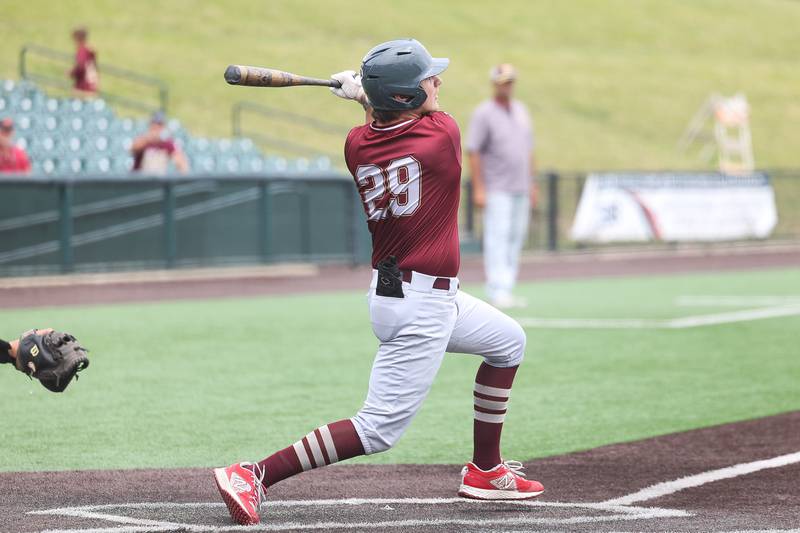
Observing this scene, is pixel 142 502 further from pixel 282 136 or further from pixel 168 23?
pixel 168 23

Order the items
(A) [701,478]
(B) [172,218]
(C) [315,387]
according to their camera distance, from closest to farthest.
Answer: (A) [701,478] < (C) [315,387] < (B) [172,218]

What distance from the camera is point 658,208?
75.2 feet

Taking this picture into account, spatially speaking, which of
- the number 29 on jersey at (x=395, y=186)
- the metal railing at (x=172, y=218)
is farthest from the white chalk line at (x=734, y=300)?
the number 29 on jersey at (x=395, y=186)

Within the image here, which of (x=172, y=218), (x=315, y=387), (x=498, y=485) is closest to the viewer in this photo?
(x=498, y=485)

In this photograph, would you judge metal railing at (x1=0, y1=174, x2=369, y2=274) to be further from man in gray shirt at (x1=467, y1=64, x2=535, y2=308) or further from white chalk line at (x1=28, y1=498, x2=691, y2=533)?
white chalk line at (x1=28, y1=498, x2=691, y2=533)

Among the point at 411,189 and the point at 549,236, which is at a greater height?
the point at 411,189

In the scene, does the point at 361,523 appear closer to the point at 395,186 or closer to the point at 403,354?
the point at 403,354

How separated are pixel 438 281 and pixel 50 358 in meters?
1.61

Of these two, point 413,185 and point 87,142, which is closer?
point 413,185

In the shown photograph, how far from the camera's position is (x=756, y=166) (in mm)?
43812

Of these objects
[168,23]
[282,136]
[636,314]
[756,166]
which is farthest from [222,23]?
[636,314]

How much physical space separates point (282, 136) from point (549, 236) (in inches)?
612

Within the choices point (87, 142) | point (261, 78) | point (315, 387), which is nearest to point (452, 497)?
point (261, 78)

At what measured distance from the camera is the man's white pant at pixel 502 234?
12.6 meters
